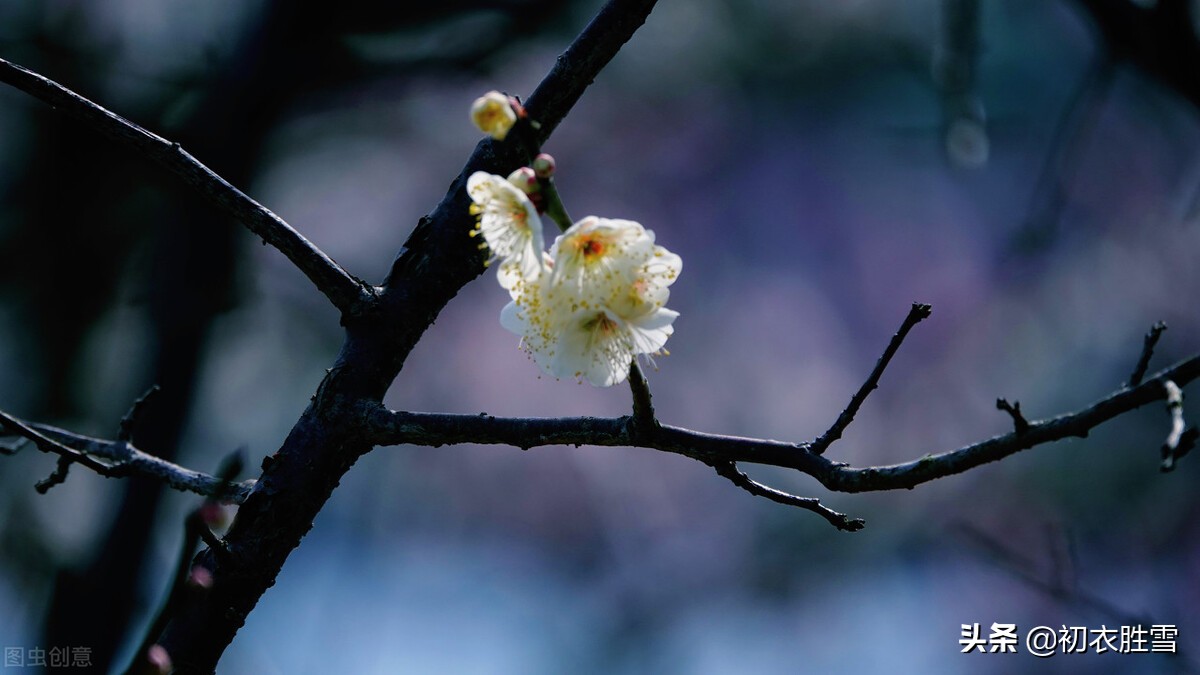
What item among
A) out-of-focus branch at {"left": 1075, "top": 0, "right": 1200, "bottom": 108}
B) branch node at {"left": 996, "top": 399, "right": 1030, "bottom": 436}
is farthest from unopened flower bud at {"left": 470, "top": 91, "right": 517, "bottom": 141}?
out-of-focus branch at {"left": 1075, "top": 0, "right": 1200, "bottom": 108}

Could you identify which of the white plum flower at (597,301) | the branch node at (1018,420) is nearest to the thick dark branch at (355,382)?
the white plum flower at (597,301)

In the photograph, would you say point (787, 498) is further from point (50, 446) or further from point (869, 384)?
point (50, 446)

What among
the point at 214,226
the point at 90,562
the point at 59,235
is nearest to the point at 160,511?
the point at 90,562

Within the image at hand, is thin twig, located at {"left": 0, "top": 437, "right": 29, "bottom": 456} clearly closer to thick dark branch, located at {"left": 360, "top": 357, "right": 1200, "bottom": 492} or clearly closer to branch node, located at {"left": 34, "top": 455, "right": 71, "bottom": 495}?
branch node, located at {"left": 34, "top": 455, "right": 71, "bottom": 495}

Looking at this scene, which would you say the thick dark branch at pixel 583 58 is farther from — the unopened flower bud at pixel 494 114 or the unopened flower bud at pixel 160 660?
the unopened flower bud at pixel 160 660

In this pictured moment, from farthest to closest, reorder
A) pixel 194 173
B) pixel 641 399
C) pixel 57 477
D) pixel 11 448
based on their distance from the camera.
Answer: pixel 11 448 → pixel 57 477 → pixel 194 173 → pixel 641 399

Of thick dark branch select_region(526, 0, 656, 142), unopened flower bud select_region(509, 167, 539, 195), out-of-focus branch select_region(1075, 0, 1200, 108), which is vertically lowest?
unopened flower bud select_region(509, 167, 539, 195)

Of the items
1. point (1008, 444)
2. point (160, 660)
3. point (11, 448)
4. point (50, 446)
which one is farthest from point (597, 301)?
point (11, 448)
